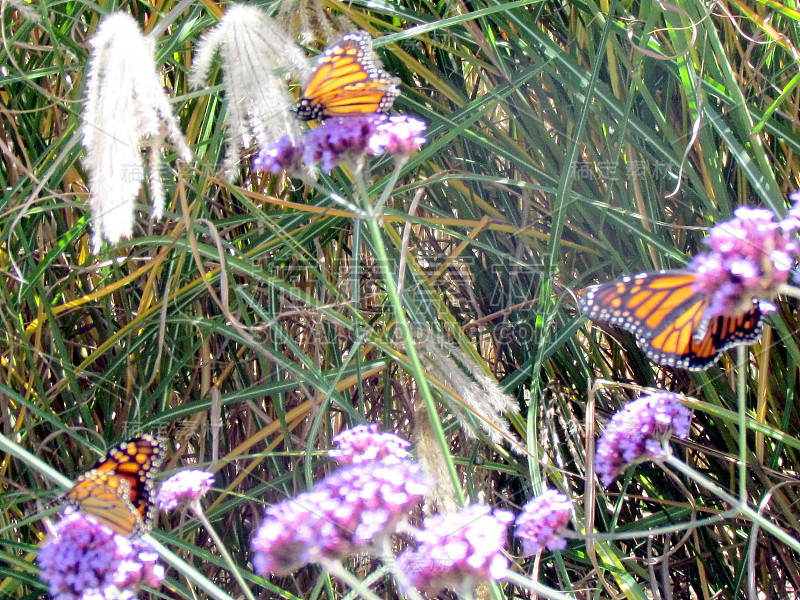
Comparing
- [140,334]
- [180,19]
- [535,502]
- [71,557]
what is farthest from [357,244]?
[180,19]

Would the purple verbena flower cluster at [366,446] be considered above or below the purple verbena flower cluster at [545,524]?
above

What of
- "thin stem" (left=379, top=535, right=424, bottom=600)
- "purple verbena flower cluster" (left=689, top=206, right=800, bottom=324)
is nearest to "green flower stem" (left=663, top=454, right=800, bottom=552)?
"purple verbena flower cluster" (left=689, top=206, right=800, bottom=324)

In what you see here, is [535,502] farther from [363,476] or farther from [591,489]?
[363,476]

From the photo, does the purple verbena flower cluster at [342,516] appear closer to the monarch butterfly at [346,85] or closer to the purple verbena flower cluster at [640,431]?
the purple verbena flower cluster at [640,431]

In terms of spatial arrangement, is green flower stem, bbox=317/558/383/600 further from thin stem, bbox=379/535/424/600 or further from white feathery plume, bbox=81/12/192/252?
white feathery plume, bbox=81/12/192/252

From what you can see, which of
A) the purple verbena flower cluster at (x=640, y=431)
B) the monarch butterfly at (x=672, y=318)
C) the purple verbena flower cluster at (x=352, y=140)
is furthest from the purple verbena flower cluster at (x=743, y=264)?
the purple verbena flower cluster at (x=352, y=140)
